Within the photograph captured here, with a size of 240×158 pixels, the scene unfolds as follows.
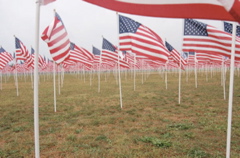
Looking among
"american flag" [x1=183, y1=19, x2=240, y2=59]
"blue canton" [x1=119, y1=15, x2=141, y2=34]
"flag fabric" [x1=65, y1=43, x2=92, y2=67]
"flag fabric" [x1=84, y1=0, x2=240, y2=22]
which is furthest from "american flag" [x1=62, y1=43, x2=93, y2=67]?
"flag fabric" [x1=84, y1=0, x2=240, y2=22]

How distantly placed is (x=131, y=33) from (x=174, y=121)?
4.25 metres

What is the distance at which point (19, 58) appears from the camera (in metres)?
17.6

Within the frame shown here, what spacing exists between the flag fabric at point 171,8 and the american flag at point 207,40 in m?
4.46

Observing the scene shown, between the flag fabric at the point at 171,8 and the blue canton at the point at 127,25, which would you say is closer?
the flag fabric at the point at 171,8

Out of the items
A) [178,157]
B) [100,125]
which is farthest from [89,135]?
[178,157]

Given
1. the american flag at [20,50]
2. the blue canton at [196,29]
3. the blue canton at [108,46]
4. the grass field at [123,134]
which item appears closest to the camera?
the grass field at [123,134]

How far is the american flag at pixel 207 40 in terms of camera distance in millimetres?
7285

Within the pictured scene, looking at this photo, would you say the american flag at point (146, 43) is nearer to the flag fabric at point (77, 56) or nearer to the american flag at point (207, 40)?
the american flag at point (207, 40)

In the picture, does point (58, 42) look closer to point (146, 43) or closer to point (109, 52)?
point (146, 43)

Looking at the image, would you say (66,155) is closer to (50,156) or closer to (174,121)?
(50,156)

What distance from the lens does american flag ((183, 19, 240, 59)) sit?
7.29 metres

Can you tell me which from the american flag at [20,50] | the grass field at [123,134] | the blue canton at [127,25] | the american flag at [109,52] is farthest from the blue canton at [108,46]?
the american flag at [20,50]

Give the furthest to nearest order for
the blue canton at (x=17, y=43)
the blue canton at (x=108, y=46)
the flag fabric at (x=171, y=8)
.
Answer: the blue canton at (x=17, y=43)
the blue canton at (x=108, y=46)
the flag fabric at (x=171, y=8)

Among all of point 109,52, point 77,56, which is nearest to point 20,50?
point 77,56
